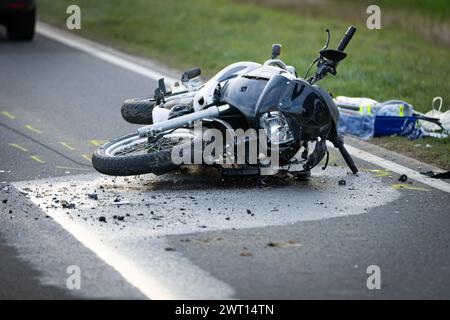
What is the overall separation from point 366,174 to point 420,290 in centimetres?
322

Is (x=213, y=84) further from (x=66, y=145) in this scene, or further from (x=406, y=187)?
(x=66, y=145)

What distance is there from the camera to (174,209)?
8719 millimetres

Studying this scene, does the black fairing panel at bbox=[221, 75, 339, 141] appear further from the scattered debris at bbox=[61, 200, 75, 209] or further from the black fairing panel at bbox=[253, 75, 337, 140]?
the scattered debris at bbox=[61, 200, 75, 209]

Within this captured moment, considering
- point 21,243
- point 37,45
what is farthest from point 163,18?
point 21,243

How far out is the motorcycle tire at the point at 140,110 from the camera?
1072cm

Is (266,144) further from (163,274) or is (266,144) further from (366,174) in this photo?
(163,274)

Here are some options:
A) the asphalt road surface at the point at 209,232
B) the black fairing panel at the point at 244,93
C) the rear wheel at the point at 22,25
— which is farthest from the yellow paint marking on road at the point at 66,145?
the rear wheel at the point at 22,25

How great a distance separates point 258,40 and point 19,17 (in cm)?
362

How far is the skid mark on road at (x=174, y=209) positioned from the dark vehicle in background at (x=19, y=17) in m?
8.13

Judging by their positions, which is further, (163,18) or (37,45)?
(163,18)

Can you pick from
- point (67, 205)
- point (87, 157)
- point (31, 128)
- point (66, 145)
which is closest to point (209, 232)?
point (67, 205)

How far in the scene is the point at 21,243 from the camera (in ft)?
25.9

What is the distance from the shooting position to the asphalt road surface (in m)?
7.07

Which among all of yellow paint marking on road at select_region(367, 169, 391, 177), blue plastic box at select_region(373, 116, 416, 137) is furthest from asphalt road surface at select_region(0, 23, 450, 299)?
blue plastic box at select_region(373, 116, 416, 137)
